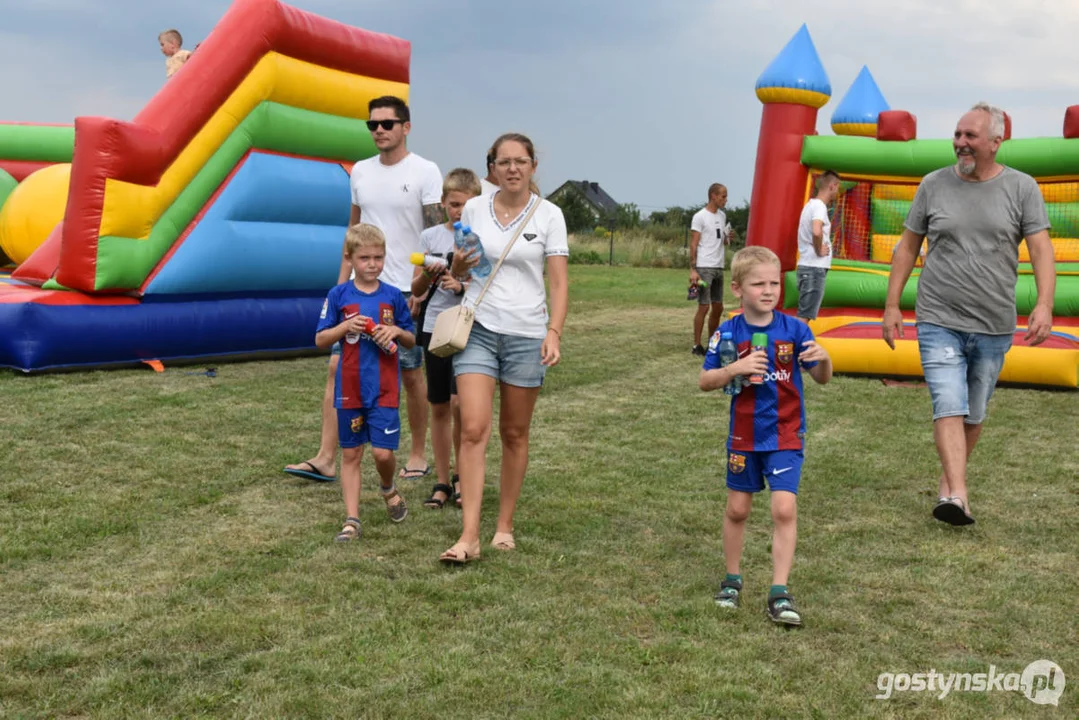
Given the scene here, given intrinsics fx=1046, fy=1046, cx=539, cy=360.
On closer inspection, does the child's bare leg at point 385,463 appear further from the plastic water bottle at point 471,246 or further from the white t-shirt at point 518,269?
the plastic water bottle at point 471,246

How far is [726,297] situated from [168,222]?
1284cm

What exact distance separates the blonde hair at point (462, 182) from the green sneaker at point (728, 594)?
228 centimetres

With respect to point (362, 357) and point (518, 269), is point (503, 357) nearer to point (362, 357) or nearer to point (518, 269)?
point (518, 269)

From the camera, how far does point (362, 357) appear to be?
4.62m

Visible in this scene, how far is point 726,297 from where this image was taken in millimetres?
19734

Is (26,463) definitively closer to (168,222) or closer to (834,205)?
(168,222)

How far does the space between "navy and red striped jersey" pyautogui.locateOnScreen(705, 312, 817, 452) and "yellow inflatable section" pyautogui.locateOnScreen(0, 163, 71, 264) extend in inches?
402

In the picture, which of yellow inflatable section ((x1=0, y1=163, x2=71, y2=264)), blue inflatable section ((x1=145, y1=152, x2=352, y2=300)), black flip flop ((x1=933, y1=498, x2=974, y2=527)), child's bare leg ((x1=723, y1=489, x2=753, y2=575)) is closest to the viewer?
child's bare leg ((x1=723, y1=489, x2=753, y2=575))

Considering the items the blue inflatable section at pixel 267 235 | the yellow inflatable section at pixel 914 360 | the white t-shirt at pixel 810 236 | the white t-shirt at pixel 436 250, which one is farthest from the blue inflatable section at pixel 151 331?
the yellow inflatable section at pixel 914 360

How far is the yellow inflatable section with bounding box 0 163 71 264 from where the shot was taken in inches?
470

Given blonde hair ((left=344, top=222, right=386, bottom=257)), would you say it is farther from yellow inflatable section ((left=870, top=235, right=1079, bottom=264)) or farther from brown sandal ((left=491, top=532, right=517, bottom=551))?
yellow inflatable section ((left=870, top=235, right=1079, bottom=264))

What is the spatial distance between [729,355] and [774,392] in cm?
21

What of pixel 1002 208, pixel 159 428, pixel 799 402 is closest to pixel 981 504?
pixel 1002 208

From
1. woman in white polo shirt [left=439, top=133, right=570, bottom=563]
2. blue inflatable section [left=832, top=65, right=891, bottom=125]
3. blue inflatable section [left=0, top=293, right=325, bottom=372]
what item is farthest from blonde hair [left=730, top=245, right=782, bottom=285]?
blue inflatable section [left=832, top=65, right=891, bottom=125]
